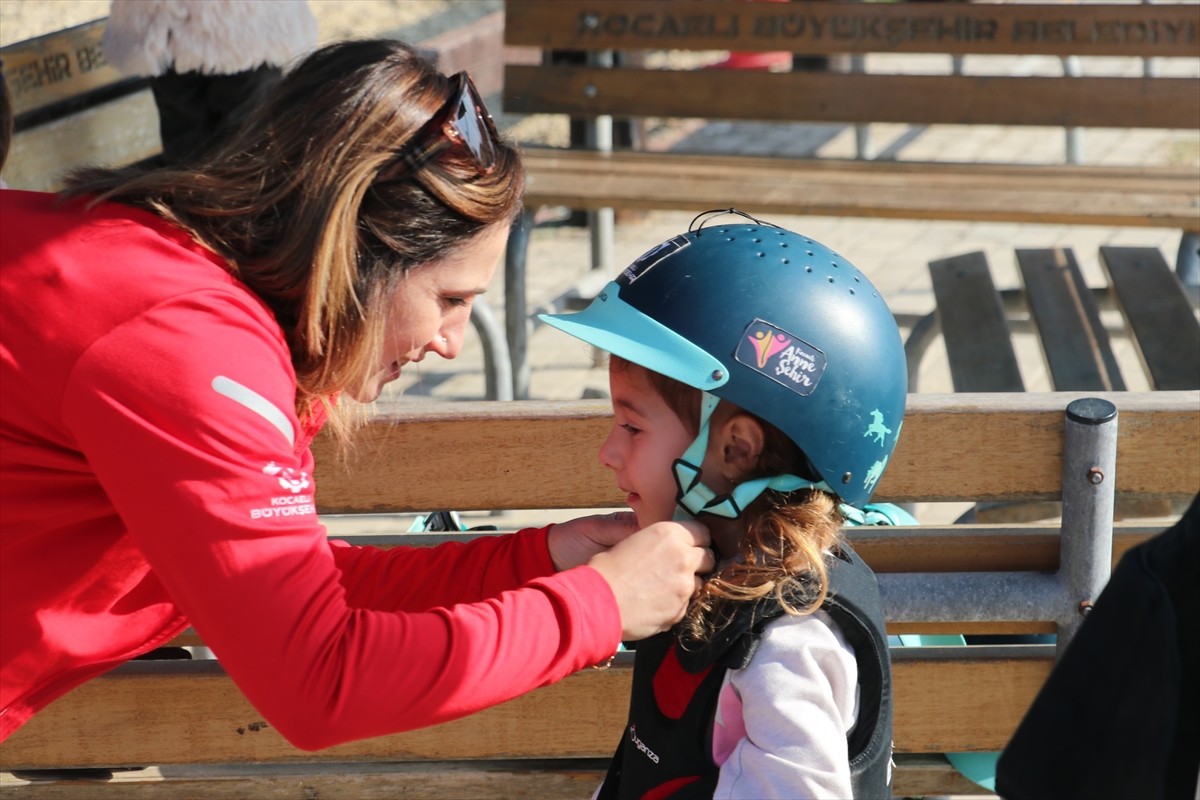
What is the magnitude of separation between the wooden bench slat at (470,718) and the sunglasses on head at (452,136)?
1.00 meters

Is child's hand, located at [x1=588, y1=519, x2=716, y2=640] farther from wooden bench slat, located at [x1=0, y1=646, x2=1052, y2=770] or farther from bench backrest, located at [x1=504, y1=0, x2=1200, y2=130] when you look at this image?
bench backrest, located at [x1=504, y1=0, x2=1200, y2=130]

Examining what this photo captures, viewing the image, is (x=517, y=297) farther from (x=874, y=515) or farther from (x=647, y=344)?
(x=647, y=344)

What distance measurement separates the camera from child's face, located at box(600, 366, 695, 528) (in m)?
2.12

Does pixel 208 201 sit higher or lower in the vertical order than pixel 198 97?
higher

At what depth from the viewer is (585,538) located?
2.26 metres

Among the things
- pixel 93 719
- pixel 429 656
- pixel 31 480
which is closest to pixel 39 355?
pixel 31 480

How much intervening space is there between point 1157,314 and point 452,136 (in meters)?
3.01

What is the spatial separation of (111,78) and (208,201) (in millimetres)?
3982

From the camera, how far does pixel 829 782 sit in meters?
1.86

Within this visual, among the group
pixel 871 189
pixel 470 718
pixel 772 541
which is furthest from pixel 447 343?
pixel 871 189

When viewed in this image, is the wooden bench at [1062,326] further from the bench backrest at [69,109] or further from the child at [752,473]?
the bench backrest at [69,109]

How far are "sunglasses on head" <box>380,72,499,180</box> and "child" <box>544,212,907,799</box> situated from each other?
287 mm

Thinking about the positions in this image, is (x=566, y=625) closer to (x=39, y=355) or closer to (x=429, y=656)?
(x=429, y=656)

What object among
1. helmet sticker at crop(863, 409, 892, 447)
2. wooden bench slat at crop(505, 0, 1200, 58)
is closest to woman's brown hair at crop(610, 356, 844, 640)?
helmet sticker at crop(863, 409, 892, 447)
